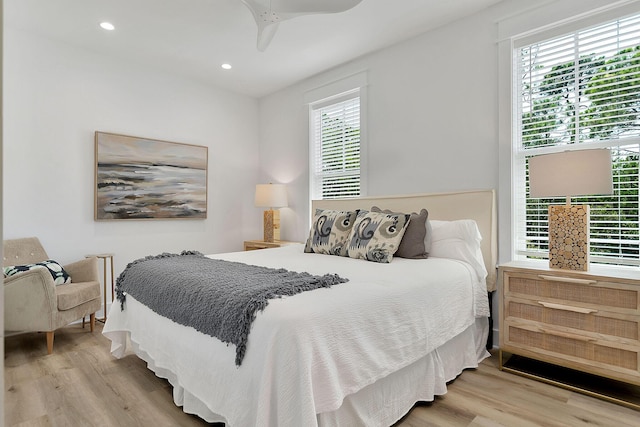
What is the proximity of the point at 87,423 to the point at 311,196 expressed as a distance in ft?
10.2

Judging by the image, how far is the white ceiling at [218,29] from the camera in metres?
2.90

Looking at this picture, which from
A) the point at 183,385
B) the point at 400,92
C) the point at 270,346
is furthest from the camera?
the point at 400,92

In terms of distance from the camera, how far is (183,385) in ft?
5.96

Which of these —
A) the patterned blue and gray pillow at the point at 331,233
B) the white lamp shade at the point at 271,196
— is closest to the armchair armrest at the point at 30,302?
the patterned blue and gray pillow at the point at 331,233

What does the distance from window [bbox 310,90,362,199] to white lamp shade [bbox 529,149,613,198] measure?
5.99 feet

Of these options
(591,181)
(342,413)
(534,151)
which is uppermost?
(534,151)

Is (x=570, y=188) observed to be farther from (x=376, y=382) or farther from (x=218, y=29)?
(x=218, y=29)

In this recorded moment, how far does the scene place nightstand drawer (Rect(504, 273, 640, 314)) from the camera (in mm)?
2012

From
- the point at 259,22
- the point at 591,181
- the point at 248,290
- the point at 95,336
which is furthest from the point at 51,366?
the point at 591,181

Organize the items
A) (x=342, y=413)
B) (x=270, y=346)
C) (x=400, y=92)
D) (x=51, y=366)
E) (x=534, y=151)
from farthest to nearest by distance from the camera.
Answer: (x=400, y=92), (x=534, y=151), (x=51, y=366), (x=342, y=413), (x=270, y=346)

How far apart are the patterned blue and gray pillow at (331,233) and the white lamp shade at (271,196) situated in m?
1.44

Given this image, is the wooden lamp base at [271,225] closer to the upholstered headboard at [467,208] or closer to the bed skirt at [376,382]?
the upholstered headboard at [467,208]

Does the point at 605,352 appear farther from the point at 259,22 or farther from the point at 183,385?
the point at 259,22

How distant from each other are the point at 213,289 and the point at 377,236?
1301 mm
